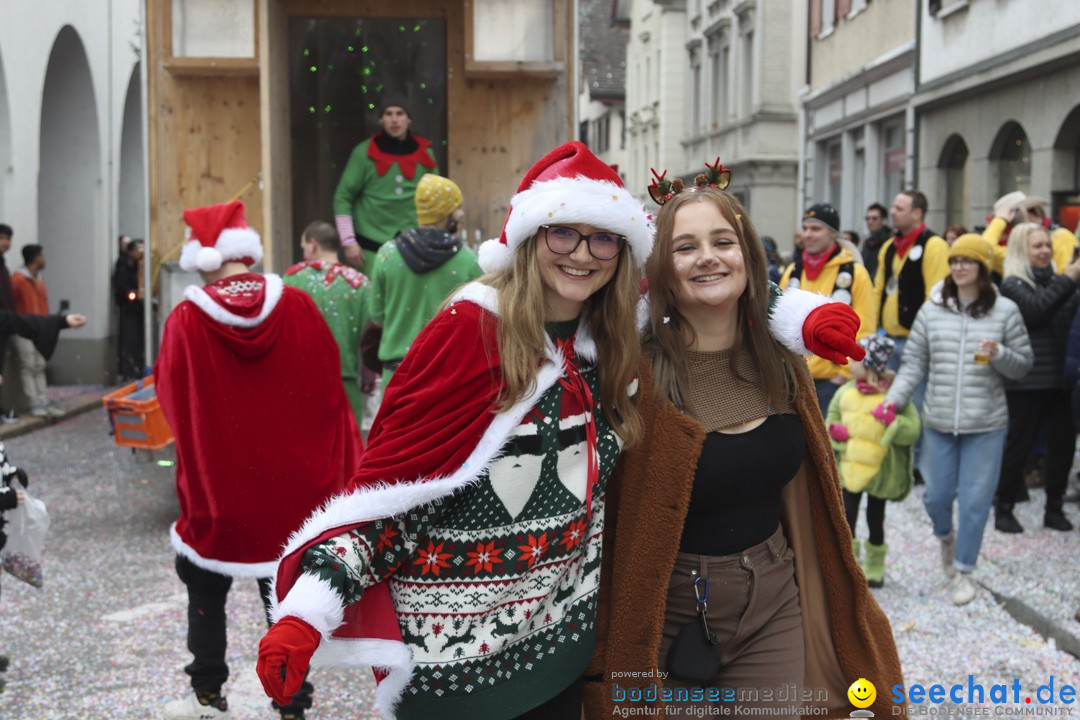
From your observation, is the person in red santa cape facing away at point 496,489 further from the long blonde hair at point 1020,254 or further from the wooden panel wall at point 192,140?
the wooden panel wall at point 192,140

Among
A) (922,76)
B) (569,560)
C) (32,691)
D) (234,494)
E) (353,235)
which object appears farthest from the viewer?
(922,76)

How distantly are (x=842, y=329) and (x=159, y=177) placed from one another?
6.91 metres

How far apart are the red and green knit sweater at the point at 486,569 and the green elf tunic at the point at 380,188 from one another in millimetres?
6244

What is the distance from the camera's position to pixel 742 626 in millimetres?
2900

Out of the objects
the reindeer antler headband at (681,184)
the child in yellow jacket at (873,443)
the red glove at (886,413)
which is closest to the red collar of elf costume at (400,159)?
the child in yellow jacket at (873,443)

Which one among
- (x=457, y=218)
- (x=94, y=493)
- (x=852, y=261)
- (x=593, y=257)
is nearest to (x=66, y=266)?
(x=94, y=493)

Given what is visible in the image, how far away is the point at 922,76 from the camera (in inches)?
680

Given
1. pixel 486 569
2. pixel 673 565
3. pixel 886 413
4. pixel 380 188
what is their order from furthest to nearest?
pixel 380 188, pixel 886 413, pixel 673 565, pixel 486 569

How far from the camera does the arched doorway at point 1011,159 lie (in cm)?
1423

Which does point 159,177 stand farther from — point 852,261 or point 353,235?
point 852,261

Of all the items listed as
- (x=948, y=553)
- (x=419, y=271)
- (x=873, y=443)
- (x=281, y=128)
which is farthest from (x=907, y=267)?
(x=281, y=128)

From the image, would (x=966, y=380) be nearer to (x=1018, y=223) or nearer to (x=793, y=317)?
(x=1018, y=223)

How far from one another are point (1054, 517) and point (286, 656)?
6699 mm

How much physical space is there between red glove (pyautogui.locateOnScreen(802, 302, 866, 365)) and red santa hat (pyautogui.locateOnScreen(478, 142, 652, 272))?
46 centimetres
